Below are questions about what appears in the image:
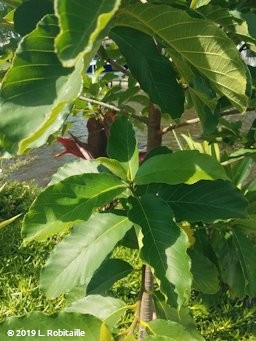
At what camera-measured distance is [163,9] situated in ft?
1.77

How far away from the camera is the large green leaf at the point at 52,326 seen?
0.64 m

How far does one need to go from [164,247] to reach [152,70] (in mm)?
285

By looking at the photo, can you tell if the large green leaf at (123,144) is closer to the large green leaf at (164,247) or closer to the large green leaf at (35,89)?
the large green leaf at (164,247)

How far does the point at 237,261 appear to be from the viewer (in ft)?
4.77

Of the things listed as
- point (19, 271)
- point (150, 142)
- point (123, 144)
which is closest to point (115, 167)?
point (123, 144)

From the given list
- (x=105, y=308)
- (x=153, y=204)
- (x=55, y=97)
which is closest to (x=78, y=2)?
(x=55, y=97)

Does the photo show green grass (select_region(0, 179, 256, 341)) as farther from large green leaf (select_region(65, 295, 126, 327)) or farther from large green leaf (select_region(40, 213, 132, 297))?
large green leaf (select_region(40, 213, 132, 297))

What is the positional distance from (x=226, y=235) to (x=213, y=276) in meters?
0.39

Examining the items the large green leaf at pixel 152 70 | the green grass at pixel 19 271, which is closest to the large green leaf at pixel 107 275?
the large green leaf at pixel 152 70

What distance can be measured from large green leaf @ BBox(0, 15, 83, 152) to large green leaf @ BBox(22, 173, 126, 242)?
28cm

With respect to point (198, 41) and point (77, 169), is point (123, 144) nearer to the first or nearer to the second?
point (77, 169)

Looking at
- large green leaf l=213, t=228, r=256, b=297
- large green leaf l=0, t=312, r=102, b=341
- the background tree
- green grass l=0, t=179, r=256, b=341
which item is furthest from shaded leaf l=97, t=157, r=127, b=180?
green grass l=0, t=179, r=256, b=341

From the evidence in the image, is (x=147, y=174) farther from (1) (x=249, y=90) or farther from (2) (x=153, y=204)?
(1) (x=249, y=90)

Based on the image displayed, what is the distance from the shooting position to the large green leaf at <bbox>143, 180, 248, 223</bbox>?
830mm
